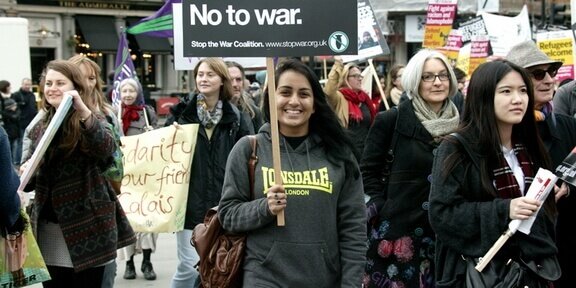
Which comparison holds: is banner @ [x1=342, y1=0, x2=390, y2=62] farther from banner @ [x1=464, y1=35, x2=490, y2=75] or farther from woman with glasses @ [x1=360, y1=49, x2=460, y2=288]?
banner @ [x1=464, y1=35, x2=490, y2=75]

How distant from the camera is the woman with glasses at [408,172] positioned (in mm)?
5328

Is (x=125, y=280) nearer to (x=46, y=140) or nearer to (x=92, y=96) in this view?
(x=92, y=96)

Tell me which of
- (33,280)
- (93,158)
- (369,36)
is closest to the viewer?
(33,280)

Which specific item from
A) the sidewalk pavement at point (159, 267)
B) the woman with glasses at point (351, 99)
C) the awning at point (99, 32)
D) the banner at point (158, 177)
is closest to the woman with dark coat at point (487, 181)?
the banner at point (158, 177)

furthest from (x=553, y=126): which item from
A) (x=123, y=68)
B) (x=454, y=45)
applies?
(x=454, y=45)

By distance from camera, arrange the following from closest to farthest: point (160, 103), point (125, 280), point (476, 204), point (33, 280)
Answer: point (476, 204) → point (33, 280) → point (125, 280) → point (160, 103)

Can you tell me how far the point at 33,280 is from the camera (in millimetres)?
4305

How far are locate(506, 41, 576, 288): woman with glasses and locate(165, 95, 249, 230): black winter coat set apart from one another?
226 cm

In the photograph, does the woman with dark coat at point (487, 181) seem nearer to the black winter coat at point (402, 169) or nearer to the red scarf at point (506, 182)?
the red scarf at point (506, 182)

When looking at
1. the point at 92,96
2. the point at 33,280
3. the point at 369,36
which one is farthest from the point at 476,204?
the point at 369,36

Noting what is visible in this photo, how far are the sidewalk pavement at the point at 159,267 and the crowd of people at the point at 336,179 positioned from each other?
2.01m

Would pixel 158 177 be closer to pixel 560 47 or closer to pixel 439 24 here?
pixel 560 47

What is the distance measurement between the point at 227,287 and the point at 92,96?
6.46 ft

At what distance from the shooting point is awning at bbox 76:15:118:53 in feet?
122
